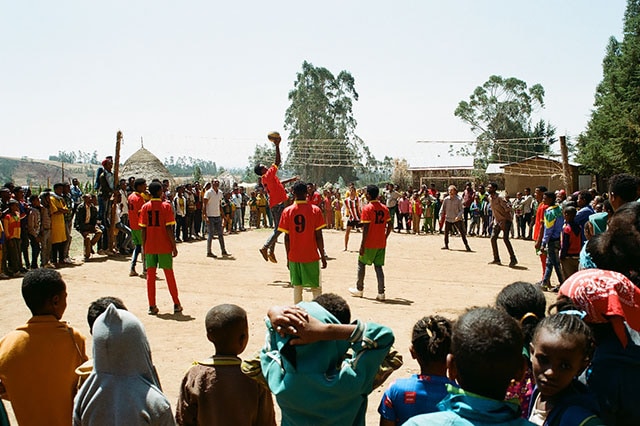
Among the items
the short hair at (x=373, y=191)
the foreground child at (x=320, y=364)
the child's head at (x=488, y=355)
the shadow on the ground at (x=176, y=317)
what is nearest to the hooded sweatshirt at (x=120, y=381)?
the foreground child at (x=320, y=364)

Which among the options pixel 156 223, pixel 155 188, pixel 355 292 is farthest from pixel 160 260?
pixel 355 292

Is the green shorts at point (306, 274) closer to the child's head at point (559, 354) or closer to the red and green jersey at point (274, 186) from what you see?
the red and green jersey at point (274, 186)

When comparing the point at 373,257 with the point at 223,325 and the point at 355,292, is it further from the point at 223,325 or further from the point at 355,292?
the point at 223,325

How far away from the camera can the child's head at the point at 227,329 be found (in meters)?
3.13

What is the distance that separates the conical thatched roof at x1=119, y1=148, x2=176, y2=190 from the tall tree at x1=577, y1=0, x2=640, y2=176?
81.1 ft

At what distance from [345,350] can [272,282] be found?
915 centimetres

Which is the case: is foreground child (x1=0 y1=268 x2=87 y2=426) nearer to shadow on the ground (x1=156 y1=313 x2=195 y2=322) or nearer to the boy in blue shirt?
the boy in blue shirt

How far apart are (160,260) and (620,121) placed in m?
30.0

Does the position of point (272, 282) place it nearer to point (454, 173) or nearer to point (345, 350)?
point (345, 350)

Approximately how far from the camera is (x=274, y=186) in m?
11.8

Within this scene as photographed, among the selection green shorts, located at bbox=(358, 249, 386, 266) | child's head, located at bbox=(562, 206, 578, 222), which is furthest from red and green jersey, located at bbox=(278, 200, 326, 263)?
child's head, located at bbox=(562, 206, 578, 222)

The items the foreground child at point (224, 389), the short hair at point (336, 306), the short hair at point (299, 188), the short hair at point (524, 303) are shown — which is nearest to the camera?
the short hair at point (336, 306)

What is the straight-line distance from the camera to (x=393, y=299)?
9.93m

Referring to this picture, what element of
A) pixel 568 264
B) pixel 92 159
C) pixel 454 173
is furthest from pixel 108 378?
pixel 92 159
